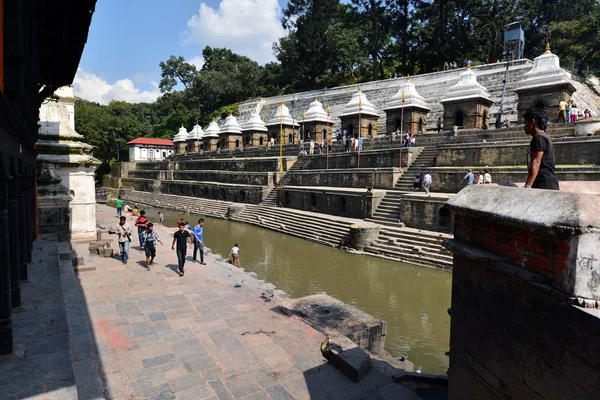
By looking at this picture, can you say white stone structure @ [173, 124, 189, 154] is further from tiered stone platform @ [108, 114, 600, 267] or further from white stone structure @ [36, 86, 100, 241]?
white stone structure @ [36, 86, 100, 241]

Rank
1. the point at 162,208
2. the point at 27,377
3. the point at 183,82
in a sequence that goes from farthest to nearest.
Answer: the point at 183,82 → the point at 162,208 → the point at 27,377

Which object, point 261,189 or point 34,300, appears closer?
point 34,300

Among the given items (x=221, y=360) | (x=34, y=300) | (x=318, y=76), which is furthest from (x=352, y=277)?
(x=318, y=76)

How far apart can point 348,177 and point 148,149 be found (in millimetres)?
38226

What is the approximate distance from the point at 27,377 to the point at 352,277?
904 cm

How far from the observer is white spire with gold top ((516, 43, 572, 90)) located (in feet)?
61.2

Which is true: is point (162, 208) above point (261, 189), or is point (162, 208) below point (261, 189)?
below

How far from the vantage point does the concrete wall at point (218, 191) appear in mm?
25109

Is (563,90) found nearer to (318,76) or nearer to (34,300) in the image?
(34,300)

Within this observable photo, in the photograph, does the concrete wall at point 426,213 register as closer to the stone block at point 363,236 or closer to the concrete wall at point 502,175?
the concrete wall at point 502,175

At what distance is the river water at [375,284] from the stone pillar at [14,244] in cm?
607

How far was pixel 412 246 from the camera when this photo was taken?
44.2ft

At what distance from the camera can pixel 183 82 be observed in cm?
6388

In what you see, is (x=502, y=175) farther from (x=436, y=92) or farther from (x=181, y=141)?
(x=181, y=141)
